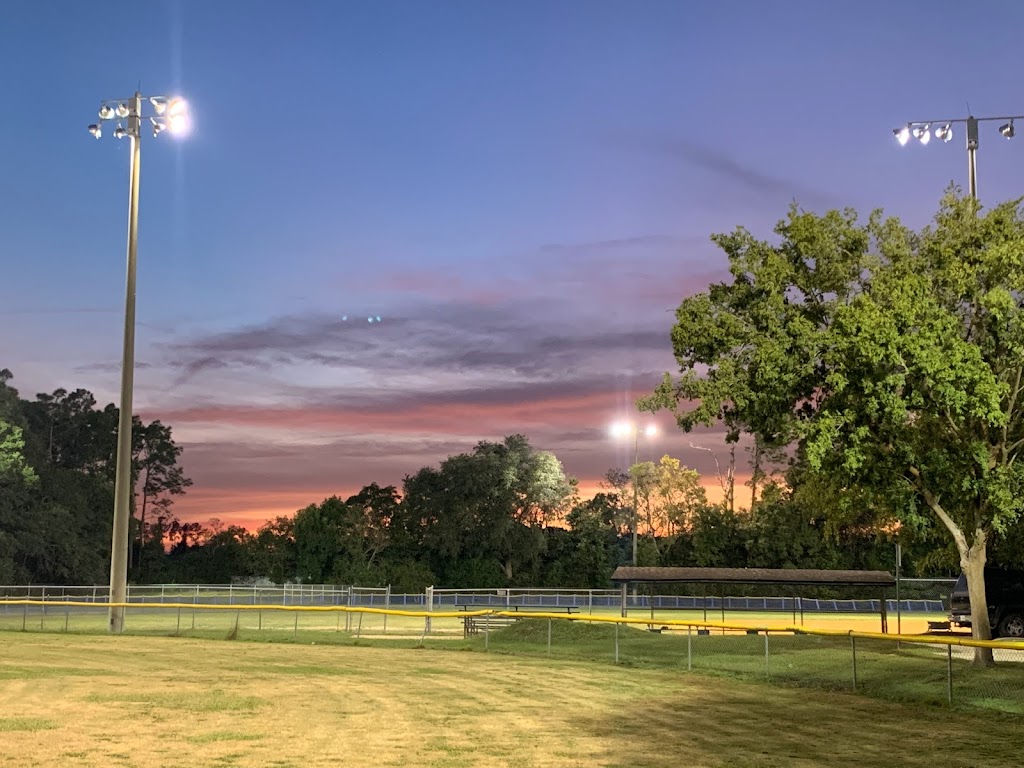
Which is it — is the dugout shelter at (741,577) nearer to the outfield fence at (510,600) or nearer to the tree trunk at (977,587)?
the tree trunk at (977,587)

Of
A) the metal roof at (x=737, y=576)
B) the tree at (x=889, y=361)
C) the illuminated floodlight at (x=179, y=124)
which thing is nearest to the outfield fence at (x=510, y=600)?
the metal roof at (x=737, y=576)

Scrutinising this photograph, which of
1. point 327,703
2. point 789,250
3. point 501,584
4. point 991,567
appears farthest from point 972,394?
point 501,584

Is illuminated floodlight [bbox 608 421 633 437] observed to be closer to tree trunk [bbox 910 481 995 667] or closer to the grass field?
Answer: the grass field

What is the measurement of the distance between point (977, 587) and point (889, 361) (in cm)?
608

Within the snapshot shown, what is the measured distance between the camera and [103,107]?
3422cm

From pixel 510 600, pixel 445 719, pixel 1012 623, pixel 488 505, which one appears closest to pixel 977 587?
pixel 1012 623

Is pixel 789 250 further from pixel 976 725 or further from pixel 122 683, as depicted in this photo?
pixel 122 683

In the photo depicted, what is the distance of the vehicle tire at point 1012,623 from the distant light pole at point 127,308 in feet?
85.3

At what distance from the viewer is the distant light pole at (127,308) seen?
1282 inches

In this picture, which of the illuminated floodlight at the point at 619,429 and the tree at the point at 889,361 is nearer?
the tree at the point at 889,361

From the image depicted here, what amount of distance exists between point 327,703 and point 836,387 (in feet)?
43.1

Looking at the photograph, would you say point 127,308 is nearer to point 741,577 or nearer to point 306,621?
point 306,621

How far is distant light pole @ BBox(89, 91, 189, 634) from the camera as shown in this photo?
3256 centimetres

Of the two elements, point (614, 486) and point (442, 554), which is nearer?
point (442, 554)
